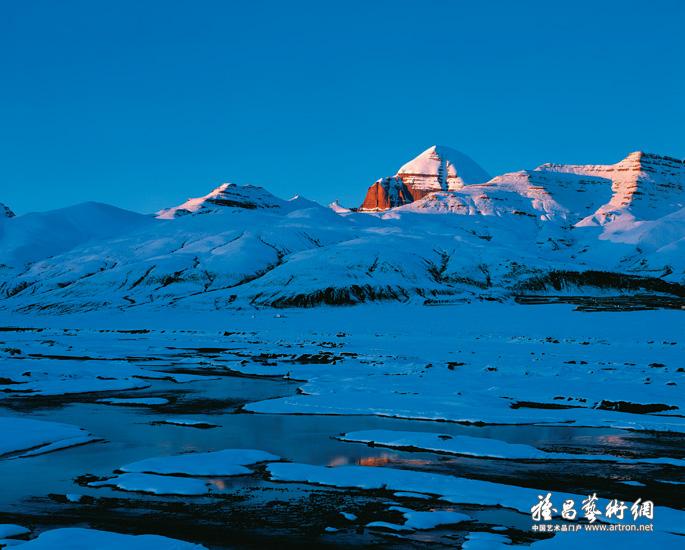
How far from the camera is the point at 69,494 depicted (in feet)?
63.2

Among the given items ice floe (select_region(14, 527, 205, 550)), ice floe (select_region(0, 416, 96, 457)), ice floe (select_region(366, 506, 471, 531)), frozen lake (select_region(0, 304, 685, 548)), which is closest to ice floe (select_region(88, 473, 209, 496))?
frozen lake (select_region(0, 304, 685, 548))

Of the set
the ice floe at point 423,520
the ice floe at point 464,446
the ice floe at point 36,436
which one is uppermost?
the ice floe at point 36,436

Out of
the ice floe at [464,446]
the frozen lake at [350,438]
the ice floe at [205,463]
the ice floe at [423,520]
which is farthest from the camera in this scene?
the ice floe at [464,446]

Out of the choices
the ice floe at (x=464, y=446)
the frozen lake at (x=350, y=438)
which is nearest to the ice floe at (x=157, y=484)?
the frozen lake at (x=350, y=438)

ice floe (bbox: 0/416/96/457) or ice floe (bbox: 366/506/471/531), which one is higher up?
ice floe (bbox: 0/416/96/457)

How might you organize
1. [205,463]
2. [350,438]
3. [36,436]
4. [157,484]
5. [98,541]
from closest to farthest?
[98,541], [157,484], [205,463], [36,436], [350,438]

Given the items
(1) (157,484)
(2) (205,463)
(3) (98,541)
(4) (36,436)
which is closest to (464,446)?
(2) (205,463)

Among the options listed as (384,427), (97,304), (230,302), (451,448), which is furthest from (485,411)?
(97,304)

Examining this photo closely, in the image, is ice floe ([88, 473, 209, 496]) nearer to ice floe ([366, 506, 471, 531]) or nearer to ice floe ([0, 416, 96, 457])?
ice floe ([0, 416, 96, 457])

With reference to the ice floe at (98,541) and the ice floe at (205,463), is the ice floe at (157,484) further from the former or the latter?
the ice floe at (98,541)

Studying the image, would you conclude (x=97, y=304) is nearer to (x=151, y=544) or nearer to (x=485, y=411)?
(x=485, y=411)

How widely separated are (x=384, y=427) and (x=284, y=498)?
39.4 ft

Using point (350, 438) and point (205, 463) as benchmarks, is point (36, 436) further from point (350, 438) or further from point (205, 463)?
point (350, 438)

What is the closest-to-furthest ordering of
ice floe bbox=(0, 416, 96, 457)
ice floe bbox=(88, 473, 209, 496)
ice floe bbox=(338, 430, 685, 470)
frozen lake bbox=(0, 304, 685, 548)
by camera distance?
1. frozen lake bbox=(0, 304, 685, 548)
2. ice floe bbox=(88, 473, 209, 496)
3. ice floe bbox=(338, 430, 685, 470)
4. ice floe bbox=(0, 416, 96, 457)
